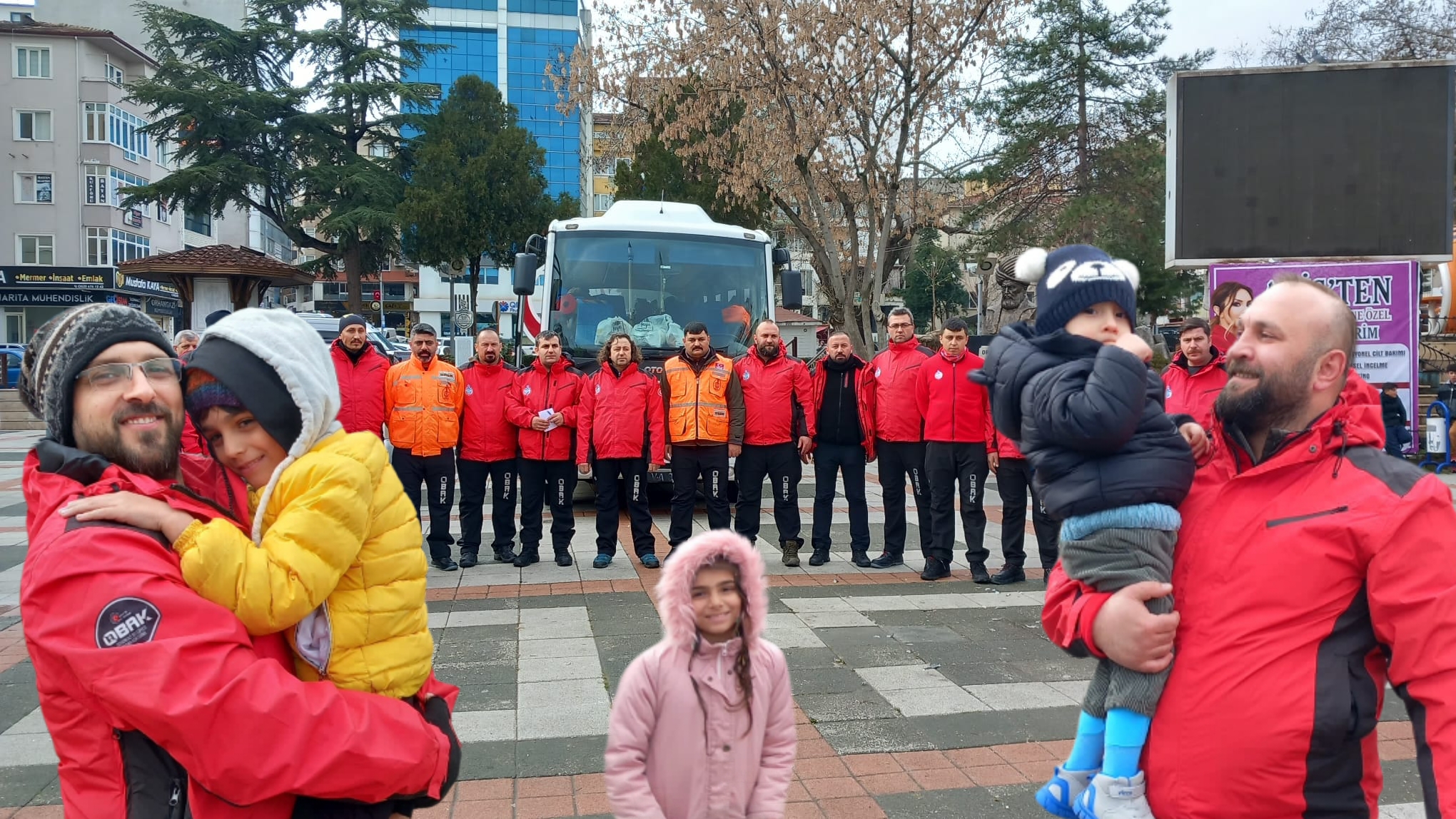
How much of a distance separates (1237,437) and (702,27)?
17.4 meters

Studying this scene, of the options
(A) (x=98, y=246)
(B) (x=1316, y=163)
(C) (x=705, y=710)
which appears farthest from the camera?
(A) (x=98, y=246)

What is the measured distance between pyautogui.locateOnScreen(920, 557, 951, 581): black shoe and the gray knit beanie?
7080mm

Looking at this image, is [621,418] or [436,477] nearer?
[436,477]

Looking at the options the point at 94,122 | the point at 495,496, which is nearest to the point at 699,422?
the point at 495,496

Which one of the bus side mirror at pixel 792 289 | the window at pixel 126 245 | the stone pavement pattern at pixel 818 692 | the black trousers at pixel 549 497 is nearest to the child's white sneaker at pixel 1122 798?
the stone pavement pattern at pixel 818 692

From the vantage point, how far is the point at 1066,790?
2219mm

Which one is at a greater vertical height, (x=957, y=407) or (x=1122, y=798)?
(x=957, y=407)

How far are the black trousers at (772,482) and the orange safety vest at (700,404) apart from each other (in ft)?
1.26

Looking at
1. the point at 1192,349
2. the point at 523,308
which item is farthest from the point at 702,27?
the point at 1192,349

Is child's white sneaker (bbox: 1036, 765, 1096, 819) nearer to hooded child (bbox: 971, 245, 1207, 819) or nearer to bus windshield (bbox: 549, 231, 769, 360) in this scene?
hooded child (bbox: 971, 245, 1207, 819)

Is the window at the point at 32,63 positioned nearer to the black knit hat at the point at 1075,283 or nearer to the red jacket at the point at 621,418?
the red jacket at the point at 621,418

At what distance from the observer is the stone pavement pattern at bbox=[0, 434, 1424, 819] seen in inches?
160

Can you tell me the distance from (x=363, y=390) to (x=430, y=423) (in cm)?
69

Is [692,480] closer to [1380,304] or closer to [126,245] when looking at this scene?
[1380,304]
